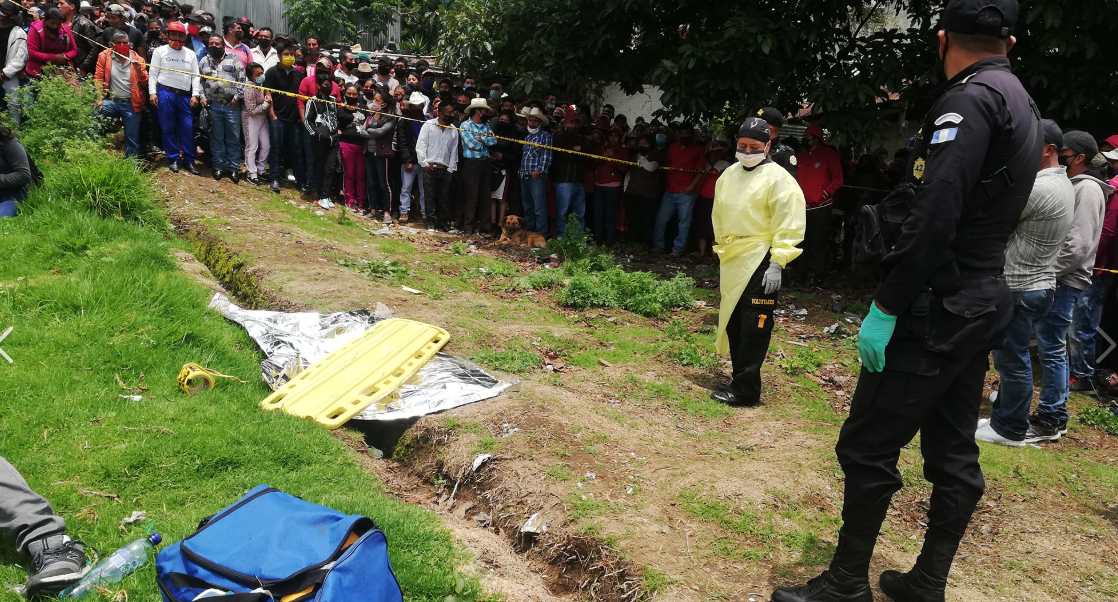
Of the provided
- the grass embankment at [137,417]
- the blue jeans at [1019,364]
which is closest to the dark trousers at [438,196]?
the grass embankment at [137,417]

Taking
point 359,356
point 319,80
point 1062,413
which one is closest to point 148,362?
point 359,356

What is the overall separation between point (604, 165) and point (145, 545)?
9.29 meters

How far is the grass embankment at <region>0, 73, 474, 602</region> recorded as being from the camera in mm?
3826

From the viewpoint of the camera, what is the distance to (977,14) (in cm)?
292

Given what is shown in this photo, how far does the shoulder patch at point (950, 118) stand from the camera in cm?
285

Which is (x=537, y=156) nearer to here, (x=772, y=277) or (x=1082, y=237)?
(x=772, y=277)

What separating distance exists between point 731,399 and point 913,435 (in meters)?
2.90

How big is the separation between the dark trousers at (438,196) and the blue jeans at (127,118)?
382 centimetres

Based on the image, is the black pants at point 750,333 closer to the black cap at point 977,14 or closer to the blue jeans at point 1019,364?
the blue jeans at point 1019,364

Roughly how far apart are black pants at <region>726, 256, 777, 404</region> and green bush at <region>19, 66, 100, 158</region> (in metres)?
7.16

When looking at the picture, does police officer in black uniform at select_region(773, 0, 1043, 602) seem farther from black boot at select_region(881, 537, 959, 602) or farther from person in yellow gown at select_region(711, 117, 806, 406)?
person in yellow gown at select_region(711, 117, 806, 406)

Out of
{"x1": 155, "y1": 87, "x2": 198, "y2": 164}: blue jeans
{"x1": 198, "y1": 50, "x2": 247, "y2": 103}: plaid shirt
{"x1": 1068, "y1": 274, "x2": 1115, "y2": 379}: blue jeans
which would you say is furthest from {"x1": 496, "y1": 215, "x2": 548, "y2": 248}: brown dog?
{"x1": 1068, "y1": 274, "x2": 1115, "y2": 379}: blue jeans

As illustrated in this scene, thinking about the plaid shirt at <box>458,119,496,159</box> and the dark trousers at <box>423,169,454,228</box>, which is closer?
the plaid shirt at <box>458,119,496,159</box>

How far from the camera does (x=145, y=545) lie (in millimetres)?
3547
